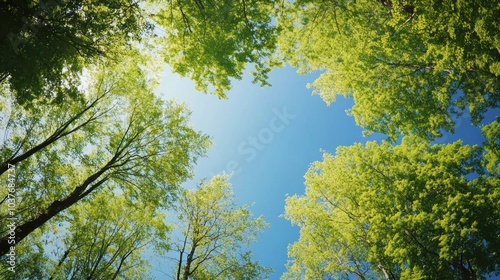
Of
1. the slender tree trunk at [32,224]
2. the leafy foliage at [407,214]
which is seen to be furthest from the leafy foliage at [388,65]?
the slender tree trunk at [32,224]

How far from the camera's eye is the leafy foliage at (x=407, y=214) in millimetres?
11195

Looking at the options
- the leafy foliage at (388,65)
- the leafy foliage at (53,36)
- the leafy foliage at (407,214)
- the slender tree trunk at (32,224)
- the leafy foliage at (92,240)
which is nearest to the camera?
the leafy foliage at (53,36)

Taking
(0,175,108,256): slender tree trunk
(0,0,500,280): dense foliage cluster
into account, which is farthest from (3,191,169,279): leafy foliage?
(0,175,108,256): slender tree trunk

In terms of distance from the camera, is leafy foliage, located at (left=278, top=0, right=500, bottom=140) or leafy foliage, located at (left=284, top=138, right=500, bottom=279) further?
leafy foliage, located at (left=284, top=138, right=500, bottom=279)

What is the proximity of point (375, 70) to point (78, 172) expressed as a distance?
592 inches

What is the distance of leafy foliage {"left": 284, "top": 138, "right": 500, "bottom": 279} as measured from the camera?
1120cm

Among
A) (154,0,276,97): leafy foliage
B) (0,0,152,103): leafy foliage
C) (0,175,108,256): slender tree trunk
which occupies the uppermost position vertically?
(154,0,276,97): leafy foliage

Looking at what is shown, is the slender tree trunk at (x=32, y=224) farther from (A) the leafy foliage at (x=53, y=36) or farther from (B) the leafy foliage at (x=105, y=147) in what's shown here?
(A) the leafy foliage at (x=53, y=36)

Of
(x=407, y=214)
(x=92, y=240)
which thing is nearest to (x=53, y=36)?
(x=92, y=240)

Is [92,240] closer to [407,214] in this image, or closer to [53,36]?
[53,36]

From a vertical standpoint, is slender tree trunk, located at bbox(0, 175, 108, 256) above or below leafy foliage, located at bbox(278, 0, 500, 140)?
below

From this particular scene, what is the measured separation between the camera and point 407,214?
12.6 meters

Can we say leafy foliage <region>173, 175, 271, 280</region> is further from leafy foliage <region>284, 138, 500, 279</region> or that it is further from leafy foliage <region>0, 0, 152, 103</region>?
leafy foliage <region>0, 0, 152, 103</region>

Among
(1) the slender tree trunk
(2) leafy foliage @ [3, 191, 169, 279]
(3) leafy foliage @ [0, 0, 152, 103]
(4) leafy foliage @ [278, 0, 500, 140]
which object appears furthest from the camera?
(2) leafy foliage @ [3, 191, 169, 279]
